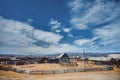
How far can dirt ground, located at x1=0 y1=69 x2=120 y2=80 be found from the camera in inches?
205

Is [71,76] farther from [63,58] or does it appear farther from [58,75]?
[63,58]

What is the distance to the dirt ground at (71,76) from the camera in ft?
17.1

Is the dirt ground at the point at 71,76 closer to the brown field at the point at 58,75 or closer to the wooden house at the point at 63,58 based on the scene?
the brown field at the point at 58,75

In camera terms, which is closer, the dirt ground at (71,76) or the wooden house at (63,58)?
the dirt ground at (71,76)

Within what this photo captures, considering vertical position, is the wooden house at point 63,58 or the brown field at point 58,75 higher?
the wooden house at point 63,58

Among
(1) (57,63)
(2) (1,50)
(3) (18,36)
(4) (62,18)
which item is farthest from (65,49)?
(2) (1,50)

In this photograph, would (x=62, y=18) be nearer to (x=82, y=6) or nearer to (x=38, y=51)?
(x=82, y=6)

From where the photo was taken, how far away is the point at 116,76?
6.33m

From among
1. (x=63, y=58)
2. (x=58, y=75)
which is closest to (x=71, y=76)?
(x=58, y=75)

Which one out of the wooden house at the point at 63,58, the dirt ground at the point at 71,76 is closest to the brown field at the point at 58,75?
the dirt ground at the point at 71,76

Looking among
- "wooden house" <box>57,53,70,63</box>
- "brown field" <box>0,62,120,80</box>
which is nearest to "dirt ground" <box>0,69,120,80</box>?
"brown field" <box>0,62,120,80</box>

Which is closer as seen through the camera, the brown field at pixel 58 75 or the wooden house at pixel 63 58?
the brown field at pixel 58 75

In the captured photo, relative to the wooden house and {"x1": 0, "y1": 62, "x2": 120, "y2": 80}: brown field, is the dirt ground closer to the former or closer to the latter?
{"x1": 0, "y1": 62, "x2": 120, "y2": 80}: brown field

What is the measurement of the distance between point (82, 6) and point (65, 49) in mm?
1307
